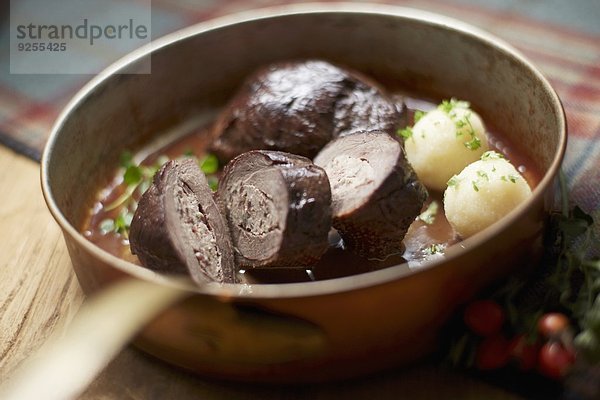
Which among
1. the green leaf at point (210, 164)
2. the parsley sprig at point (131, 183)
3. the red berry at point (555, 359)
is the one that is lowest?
the parsley sprig at point (131, 183)

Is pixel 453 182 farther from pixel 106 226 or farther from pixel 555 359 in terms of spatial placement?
pixel 106 226

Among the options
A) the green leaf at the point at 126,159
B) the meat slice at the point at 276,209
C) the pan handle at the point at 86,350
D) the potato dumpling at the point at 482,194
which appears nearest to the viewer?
the pan handle at the point at 86,350

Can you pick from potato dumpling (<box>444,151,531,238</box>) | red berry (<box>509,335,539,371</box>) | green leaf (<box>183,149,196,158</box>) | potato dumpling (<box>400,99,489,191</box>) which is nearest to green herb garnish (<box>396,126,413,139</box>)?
potato dumpling (<box>400,99,489,191</box>)

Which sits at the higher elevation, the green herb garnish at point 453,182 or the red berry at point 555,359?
the green herb garnish at point 453,182

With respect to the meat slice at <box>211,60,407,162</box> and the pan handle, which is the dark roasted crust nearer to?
the meat slice at <box>211,60,407,162</box>

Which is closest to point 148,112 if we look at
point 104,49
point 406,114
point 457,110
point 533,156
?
point 104,49

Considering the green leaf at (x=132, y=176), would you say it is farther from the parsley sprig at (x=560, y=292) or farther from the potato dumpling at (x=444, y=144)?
the parsley sprig at (x=560, y=292)

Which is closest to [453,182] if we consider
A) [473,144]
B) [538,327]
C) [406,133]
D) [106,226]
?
[473,144]

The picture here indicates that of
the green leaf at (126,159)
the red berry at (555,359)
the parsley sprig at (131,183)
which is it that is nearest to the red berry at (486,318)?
the red berry at (555,359)
